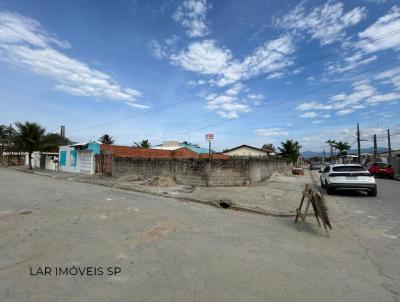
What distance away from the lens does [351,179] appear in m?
11.4

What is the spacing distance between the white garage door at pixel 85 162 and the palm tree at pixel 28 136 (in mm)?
9066

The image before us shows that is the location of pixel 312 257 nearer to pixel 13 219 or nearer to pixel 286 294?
pixel 286 294

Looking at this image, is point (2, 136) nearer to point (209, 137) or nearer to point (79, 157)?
point (79, 157)

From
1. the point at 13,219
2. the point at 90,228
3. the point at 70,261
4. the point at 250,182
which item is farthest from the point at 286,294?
the point at 250,182

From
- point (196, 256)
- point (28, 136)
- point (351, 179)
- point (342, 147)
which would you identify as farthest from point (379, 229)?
point (342, 147)

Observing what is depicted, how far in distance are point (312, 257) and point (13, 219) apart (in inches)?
277

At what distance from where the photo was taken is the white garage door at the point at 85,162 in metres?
23.7

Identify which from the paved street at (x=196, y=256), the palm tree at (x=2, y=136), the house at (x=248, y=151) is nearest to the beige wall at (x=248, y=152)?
the house at (x=248, y=151)

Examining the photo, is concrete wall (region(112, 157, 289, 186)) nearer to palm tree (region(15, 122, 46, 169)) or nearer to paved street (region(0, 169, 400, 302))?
paved street (region(0, 169, 400, 302))

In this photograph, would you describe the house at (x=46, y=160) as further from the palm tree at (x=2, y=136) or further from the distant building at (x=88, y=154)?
the palm tree at (x=2, y=136)

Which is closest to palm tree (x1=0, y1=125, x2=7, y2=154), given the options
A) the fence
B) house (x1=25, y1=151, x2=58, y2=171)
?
house (x1=25, y1=151, x2=58, y2=171)

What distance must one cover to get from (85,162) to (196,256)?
2306 cm

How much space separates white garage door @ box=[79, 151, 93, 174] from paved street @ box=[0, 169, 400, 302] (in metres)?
16.9

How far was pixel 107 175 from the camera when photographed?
69.4ft
